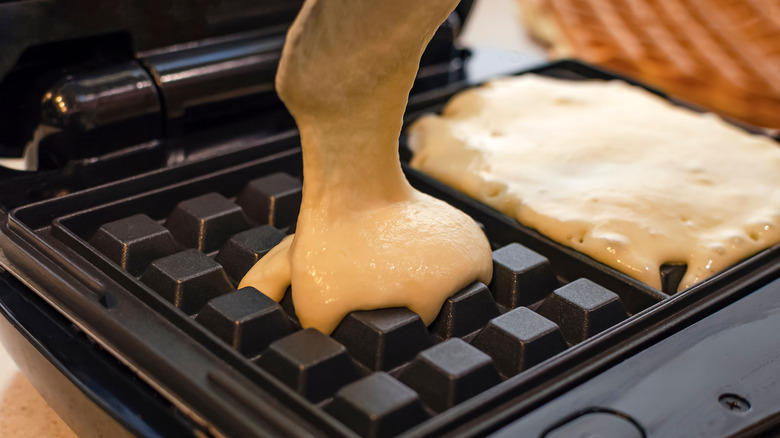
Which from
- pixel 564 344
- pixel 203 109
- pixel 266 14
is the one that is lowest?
pixel 564 344

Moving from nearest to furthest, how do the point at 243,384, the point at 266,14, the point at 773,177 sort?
the point at 243,384
the point at 773,177
the point at 266,14

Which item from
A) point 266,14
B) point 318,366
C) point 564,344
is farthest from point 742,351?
point 266,14

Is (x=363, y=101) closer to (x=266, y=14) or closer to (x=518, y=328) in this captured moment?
(x=518, y=328)

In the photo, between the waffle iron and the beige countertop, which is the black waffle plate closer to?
the waffle iron

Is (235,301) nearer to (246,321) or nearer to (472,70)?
(246,321)

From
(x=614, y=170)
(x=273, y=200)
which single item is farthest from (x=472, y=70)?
(x=273, y=200)
